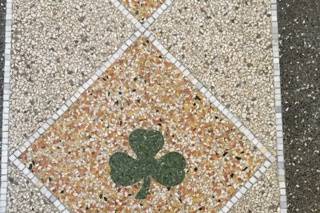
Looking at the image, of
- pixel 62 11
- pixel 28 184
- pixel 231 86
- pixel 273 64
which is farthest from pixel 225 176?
pixel 62 11

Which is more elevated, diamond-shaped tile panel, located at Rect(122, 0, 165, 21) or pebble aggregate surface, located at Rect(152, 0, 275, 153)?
diamond-shaped tile panel, located at Rect(122, 0, 165, 21)

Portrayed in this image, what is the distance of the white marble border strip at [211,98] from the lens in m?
2.21

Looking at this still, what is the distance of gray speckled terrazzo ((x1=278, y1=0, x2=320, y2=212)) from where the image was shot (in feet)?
7.19

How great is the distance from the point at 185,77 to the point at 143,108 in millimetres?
222

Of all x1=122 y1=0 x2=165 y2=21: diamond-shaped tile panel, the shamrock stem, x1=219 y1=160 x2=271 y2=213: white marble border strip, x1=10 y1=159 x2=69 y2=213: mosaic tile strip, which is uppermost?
x1=122 y1=0 x2=165 y2=21: diamond-shaped tile panel

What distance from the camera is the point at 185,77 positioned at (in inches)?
88.1

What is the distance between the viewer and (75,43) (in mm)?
2256

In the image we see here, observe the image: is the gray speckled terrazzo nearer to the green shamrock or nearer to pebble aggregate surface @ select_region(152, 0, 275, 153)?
pebble aggregate surface @ select_region(152, 0, 275, 153)

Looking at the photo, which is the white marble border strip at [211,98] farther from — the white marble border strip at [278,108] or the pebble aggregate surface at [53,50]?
the pebble aggregate surface at [53,50]

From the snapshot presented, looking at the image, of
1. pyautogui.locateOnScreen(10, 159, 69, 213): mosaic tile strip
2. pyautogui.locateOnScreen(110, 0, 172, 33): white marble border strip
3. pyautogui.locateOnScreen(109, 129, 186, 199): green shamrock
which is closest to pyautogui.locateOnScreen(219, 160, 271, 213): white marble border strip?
pyautogui.locateOnScreen(109, 129, 186, 199): green shamrock

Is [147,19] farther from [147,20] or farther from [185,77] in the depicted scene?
[185,77]

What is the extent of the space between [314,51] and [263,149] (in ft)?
1.58

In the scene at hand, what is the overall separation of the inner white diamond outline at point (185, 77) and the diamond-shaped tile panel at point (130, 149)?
2 centimetres

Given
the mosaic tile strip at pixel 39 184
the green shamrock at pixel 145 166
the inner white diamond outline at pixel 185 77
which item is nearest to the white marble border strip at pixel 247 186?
the inner white diamond outline at pixel 185 77
